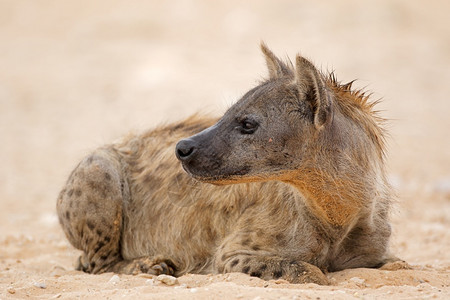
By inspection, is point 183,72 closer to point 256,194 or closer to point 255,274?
point 256,194

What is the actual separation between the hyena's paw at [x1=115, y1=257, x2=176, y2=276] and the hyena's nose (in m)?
1.51

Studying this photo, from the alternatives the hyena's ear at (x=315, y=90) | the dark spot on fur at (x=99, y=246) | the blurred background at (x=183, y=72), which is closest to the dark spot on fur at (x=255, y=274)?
the hyena's ear at (x=315, y=90)

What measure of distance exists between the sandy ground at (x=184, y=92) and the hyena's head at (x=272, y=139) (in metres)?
0.51

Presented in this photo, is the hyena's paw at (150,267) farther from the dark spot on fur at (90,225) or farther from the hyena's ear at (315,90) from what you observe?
the hyena's ear at (315,90)

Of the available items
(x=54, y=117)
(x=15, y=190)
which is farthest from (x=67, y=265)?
(x=54, y=117)

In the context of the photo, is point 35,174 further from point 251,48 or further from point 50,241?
point 251,48

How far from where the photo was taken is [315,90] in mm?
4945

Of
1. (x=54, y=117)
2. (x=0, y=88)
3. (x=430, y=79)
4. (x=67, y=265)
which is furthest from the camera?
(x=430, y=79)

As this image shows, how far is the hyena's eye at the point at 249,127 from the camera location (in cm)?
505

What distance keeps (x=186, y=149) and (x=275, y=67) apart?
1056 mm

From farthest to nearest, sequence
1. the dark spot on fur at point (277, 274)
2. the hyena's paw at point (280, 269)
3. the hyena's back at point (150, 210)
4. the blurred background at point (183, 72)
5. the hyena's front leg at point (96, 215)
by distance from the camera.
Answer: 1. the blurred background at point (183, 72)
2. the hyena's front leg at point (96, 215)
3. the hyena's back at point (150, 210)
4. the dark spot on fur at point (277, 274)
5. the hyena's paw at point (280, 269)

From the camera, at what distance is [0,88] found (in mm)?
16719

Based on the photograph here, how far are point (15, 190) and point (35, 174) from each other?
3.43ft

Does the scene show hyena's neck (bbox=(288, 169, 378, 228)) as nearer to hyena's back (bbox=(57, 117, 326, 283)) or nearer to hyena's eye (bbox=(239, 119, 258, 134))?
hyena's eye (bbox=(239, 119, 258, 134))
